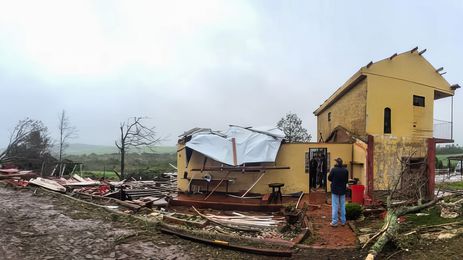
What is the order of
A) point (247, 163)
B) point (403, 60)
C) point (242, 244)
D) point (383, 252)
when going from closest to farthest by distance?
1. point (383, 252)
2. point (242, 244)
3. point (247, 163)
4. point (403, 60)

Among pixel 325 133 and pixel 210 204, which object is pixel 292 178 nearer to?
pixel 210 204

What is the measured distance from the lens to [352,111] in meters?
18.5

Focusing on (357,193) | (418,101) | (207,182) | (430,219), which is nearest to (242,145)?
(207,182)

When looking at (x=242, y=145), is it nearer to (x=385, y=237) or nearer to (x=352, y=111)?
(x=352, y=111)

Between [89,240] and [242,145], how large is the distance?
31.2ft

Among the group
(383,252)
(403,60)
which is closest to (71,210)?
(383,252)

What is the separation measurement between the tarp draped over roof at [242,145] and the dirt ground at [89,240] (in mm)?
6092

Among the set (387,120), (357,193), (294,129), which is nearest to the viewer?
(357,193)

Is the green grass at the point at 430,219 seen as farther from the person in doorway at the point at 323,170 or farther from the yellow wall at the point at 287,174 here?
the person in doorway at the point at 323,170

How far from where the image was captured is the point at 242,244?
7.84m

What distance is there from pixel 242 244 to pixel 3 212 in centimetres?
789

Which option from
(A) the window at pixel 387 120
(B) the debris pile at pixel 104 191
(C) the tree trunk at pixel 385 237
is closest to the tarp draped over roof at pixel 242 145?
(B) the debris pile at pixel 104 191

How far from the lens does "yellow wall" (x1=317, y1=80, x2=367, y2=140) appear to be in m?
17.3

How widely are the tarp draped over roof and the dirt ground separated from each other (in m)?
6.09
